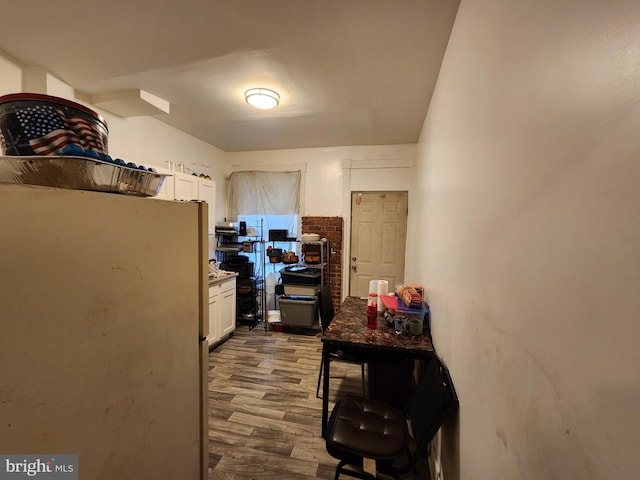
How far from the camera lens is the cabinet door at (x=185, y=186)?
9.73 feet

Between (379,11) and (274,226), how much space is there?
10.6ft

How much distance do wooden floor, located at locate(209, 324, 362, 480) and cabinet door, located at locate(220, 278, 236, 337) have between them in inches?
Answer: 7.7

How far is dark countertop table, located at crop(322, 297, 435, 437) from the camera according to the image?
172cm

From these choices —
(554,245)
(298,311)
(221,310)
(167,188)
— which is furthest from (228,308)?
(554,245)

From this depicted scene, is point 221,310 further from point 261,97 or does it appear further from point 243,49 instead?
point 243,49

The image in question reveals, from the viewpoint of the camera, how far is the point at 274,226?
14.2 ft

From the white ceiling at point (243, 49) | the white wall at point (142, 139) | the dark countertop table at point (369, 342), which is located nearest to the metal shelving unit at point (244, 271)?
the white wall at point (142, 139)

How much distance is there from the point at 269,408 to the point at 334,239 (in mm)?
2405

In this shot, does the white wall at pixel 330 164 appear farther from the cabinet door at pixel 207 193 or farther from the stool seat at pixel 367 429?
the stool seat at pixel 367 429

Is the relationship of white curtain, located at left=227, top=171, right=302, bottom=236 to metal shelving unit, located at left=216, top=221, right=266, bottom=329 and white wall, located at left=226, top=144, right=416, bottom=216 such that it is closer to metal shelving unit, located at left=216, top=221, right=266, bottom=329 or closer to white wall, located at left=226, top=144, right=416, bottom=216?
white wall, located at left=226, top=144, right=416, bottom=216

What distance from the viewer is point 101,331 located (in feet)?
2.36

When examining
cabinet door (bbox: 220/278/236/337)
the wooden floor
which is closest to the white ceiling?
cabinet door (bbox: 220/278/236/337)

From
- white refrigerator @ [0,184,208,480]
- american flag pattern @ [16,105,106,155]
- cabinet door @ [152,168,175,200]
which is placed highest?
cabinet door @ [152,168,175,200]

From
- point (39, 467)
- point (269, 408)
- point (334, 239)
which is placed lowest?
point (269, 408)
